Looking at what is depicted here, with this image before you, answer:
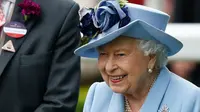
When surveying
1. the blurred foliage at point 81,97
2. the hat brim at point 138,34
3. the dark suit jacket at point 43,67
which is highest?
the hat brim at point 138,34

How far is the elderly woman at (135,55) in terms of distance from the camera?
15.2 feet

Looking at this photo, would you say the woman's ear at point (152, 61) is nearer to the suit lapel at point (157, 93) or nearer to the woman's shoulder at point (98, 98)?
the suit lapel at point (157, 93)

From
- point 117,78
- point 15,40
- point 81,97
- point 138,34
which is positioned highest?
point 138,34

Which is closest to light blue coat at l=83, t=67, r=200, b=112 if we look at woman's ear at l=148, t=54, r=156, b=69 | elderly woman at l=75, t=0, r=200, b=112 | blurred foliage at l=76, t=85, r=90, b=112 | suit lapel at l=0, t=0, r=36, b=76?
elderly woman at l=75, t=0, r=200, b=112

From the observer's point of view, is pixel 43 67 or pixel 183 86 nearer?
pixel 183 86

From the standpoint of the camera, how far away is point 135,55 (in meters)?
4.65

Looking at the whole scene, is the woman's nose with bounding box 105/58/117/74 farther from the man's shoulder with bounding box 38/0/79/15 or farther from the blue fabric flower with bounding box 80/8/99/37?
the man's shoulder with bounding box 38/0/79/15

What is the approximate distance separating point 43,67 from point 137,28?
915mm

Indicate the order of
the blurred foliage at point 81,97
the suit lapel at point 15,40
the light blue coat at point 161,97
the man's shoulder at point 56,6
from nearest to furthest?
the light blue coat at point 161,97, the suit lapel at point 15,40, the man's shoulder at point 56,6, the blurred foliage at point 81,97

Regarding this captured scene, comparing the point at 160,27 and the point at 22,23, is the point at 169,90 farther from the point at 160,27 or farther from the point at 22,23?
the point at 22,23

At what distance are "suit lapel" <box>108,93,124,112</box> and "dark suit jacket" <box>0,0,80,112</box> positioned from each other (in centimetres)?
55

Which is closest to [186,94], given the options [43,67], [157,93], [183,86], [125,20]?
[183,86]

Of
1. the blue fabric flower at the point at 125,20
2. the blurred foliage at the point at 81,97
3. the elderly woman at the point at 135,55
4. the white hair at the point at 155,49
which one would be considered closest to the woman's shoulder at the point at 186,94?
the elderly woman at the point at 135,55

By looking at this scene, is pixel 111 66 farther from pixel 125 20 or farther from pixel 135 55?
pixel 125 20
